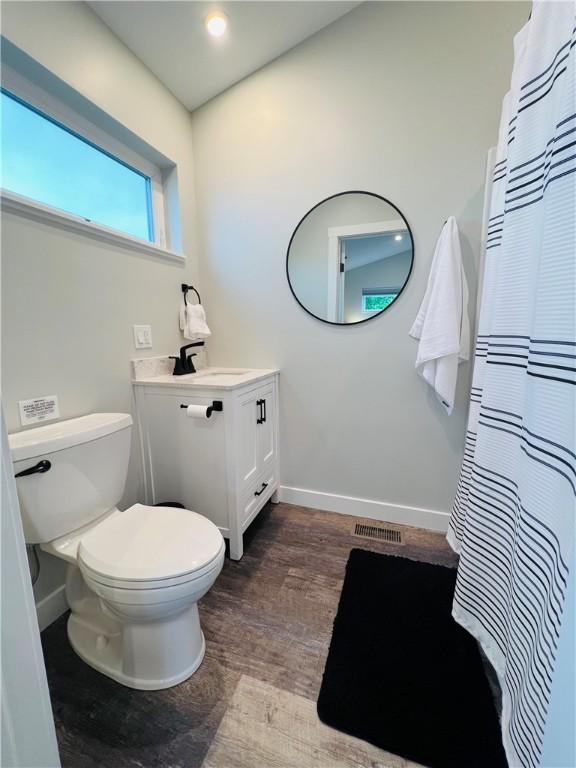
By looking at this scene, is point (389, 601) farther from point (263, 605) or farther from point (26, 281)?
point (26, 281)

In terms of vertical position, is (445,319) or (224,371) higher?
(445,319)

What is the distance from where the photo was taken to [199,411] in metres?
1.35

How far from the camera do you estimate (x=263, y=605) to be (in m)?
1.25

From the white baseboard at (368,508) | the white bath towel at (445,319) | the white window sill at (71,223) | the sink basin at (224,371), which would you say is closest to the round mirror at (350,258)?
the white bath towel at (445,319)

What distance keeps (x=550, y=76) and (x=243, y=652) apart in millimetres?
1867

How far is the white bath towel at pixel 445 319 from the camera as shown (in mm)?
1417

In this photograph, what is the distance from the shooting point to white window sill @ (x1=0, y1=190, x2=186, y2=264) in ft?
3.39

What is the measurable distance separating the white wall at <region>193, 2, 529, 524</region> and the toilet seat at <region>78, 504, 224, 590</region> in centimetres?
97

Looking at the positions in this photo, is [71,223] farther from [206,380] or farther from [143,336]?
[206,380]

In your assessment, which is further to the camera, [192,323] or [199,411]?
[192,323]

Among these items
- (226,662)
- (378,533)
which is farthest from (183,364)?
(378,533)

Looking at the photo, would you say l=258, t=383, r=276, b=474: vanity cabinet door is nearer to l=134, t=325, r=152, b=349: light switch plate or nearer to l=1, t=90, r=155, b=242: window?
l=134, t=325, r=152, b=349: light switch plate

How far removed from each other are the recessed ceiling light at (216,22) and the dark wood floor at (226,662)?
2.47 meters

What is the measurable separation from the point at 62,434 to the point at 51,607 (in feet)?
2.48
